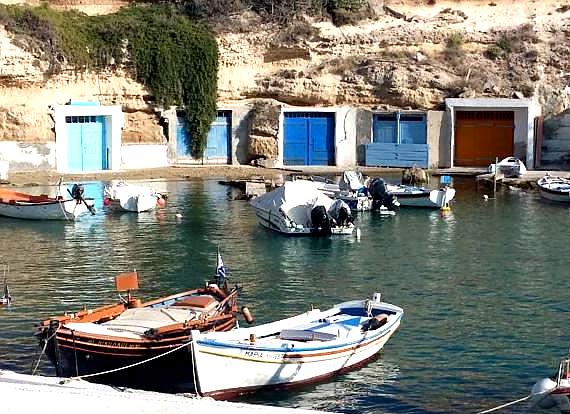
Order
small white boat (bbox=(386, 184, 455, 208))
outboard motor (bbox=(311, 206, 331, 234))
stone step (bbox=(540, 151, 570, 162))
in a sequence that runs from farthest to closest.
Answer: stone step (bbox=(540, 151, 570, 162)) → small white boat (bbox=(386, 184, 455, 208)) → outboard motor (bbox=(311, 206, 331, 234))

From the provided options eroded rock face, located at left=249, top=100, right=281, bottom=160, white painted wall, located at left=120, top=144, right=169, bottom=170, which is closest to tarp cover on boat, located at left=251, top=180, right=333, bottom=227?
white painted wall, located at left=120, top=144, right=169, bottom=170

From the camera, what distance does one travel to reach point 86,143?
46844 millimetres

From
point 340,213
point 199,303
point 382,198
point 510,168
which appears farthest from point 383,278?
point 510,168

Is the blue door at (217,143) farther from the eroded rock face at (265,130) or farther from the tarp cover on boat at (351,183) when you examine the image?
the tarp cover on boat at (351,183)

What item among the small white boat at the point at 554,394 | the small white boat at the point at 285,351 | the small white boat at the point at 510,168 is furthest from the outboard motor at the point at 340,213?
the small white boat at the point at 554,394

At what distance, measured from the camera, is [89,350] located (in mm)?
17188

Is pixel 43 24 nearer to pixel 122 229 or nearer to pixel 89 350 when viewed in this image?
pixel 122 229

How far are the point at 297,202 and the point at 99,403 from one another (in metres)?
20.1

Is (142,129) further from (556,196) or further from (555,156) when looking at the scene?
(556,196)

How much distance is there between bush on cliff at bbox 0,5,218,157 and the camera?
47.8 meters

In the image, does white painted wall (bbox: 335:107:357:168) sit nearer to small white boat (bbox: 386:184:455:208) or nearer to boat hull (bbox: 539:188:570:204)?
small white boat (bbox: 386:184:455:208)

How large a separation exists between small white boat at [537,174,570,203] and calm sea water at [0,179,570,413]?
25.5 inches

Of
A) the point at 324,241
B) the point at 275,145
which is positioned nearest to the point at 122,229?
the point at 324,241

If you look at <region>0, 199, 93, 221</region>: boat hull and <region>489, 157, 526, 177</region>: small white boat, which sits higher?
<region>489, 157, 526, 177</region>: small white boat
